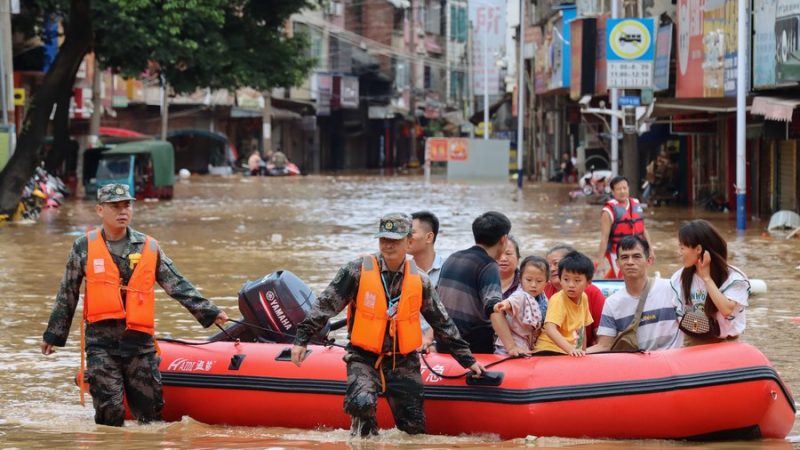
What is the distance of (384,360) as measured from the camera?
8453 millimetres

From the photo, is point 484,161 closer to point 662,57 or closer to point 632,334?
point 662,57

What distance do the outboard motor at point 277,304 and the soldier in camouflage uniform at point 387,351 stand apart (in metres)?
1.43

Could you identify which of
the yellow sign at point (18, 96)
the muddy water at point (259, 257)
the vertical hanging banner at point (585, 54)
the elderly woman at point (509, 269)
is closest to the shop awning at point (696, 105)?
the muddy water at point (259, 257)

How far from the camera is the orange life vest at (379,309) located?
27.2 ft

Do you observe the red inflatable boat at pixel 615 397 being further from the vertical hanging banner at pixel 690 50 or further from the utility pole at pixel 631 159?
the utility pole at pixel 631 159

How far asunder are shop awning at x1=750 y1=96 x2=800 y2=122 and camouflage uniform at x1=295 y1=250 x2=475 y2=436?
15342 millimetres

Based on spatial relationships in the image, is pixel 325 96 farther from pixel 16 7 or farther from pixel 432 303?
pixel 432 303

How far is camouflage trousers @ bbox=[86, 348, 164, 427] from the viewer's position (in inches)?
353

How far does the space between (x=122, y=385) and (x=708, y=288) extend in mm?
3458

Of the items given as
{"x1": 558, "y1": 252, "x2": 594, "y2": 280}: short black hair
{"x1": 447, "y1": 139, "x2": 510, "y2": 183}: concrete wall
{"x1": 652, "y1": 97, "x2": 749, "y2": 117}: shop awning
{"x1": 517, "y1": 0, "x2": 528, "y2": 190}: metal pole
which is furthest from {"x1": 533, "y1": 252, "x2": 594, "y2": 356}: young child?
{"x1": 447, "y1": 139, "x2": 510, "y2": 183}: concrete wall

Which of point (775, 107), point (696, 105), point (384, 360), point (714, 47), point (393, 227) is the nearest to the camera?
point (393, 227)

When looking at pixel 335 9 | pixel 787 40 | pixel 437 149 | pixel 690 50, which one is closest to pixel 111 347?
pixel 787 40

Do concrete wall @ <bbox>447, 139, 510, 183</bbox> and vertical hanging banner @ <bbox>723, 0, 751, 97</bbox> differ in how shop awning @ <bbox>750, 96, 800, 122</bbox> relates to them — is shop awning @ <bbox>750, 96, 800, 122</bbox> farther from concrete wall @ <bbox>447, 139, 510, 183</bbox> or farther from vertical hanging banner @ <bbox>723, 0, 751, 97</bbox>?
concrete wall @ <bbox>447, 139, 510, 183</bbox>

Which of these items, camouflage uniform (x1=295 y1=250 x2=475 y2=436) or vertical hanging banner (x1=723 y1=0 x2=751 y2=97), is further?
vertical hanging banner (x1=723 y1=0 x2=751 y2=97)
